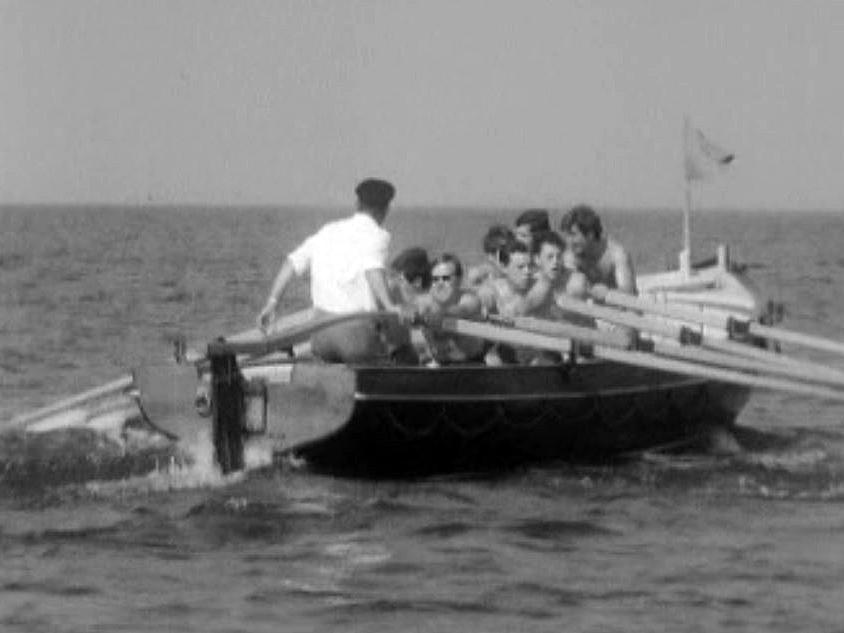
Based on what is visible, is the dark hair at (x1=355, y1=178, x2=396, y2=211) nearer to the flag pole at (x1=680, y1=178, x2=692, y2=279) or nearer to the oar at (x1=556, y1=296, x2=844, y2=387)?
the oar at (x1=556, y1=296, x2=844, y2=387)

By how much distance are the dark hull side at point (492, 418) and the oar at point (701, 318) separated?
46 centimetres

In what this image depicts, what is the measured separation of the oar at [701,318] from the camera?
20.4 meters

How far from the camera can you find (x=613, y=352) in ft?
61.0

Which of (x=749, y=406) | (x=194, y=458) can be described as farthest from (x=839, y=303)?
(x=194, y=458)

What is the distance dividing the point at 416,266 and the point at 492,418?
109 centimetres

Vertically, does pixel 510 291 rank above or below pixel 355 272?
below

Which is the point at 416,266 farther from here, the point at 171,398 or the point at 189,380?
the point at 171,398

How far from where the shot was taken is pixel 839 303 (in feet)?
158

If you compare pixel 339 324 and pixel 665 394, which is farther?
pixel 665 394

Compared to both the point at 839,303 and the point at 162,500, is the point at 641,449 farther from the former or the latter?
the point at 839,303

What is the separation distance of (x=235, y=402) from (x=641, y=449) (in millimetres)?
3976

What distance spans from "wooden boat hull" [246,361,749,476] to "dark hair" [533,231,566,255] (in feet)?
3.09

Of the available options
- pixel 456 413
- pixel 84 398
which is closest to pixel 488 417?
pixel 456 413

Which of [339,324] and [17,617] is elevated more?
[339,324]
